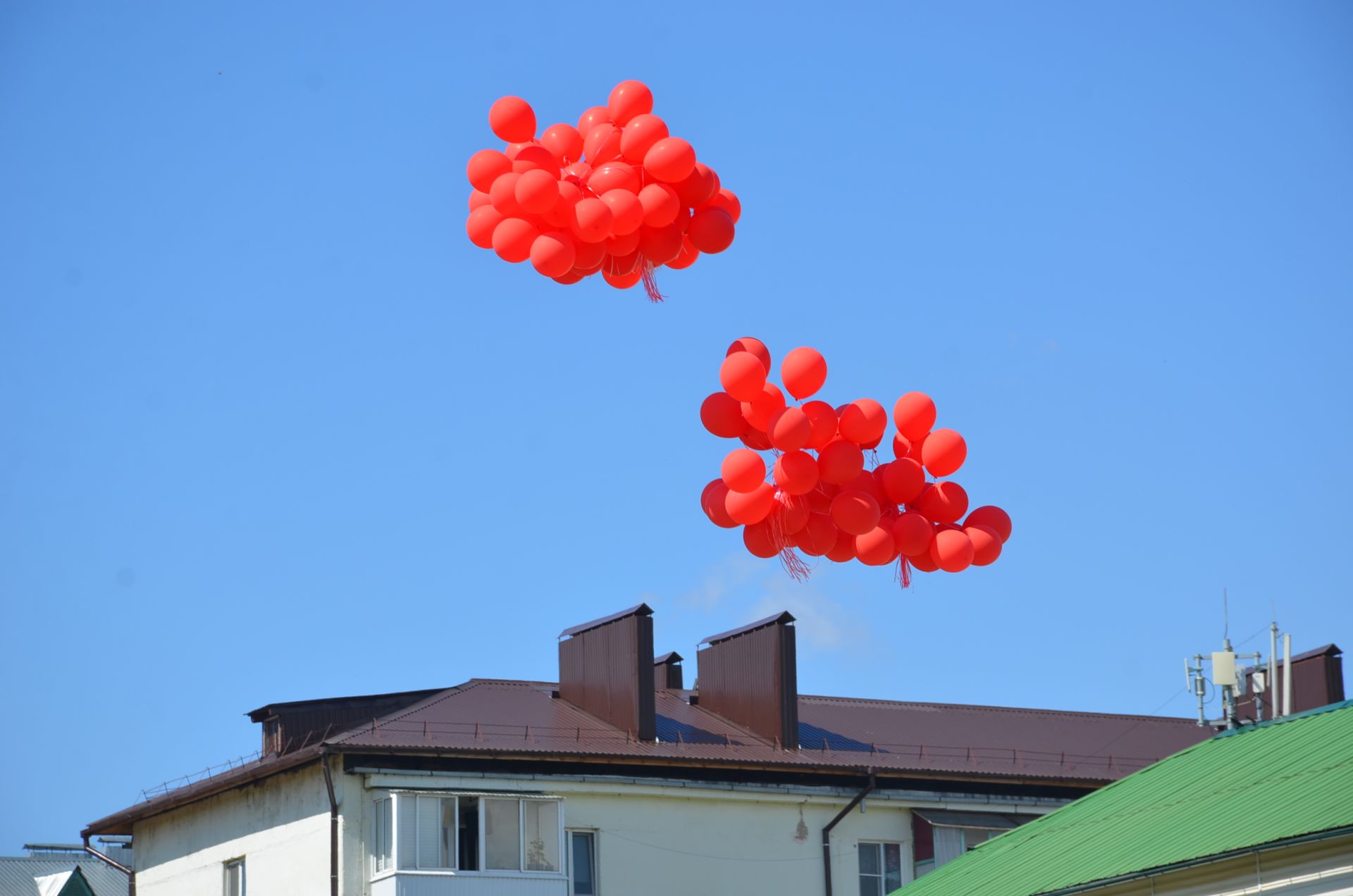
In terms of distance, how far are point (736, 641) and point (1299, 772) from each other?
16.1m

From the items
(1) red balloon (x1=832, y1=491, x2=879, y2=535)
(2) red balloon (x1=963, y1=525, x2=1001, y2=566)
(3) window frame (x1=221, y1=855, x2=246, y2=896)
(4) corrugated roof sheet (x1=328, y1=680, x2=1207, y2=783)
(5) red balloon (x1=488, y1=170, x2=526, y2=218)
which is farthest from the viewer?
(3) window frame (x1=221, y1=855, x2=246, y2=896)

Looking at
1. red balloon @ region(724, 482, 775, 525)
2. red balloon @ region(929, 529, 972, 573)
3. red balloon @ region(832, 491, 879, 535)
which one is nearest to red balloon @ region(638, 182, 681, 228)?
red balloon @ region(724, 482, 775, 525)

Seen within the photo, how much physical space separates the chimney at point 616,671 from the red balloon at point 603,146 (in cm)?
1664

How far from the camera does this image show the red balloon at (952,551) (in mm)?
18359

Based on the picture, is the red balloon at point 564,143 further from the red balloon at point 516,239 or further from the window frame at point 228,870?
the window frame at point 228,870

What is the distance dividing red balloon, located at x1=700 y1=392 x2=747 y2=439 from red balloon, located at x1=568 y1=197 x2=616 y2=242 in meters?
2.17

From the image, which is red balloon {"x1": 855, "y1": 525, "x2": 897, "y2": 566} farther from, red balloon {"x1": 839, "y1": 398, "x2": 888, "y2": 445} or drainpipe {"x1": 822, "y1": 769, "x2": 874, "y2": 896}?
drainpipe {"x1": 822, "y1": 769, "x2": 874, "y2": 896}

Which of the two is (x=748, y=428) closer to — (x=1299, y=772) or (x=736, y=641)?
(x=1299, y=772)

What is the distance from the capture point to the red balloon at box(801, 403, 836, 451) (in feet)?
59.5

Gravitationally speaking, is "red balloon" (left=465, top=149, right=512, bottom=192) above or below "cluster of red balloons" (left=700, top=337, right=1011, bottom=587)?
above

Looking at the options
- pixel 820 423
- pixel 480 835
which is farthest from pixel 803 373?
pixel 480 835

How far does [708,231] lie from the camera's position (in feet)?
58.2

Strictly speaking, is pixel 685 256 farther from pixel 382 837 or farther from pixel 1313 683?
pixel 1313 683

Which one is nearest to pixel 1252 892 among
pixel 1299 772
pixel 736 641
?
pixel 1299 772
